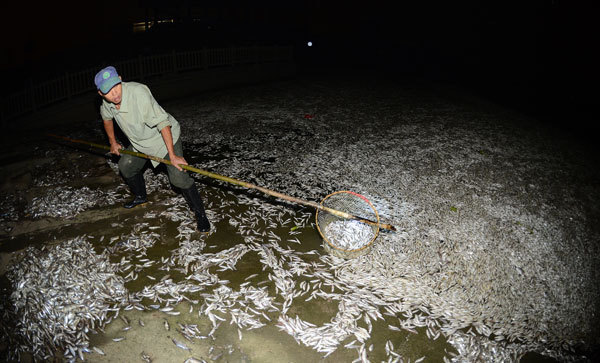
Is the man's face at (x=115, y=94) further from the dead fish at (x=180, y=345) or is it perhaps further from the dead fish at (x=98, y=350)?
the dead fish at (x=180, y=345)

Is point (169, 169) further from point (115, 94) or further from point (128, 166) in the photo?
point (115, 94)

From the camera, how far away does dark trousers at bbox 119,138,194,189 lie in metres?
4.75

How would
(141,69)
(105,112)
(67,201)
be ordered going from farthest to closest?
(141,69), (67,201), (105,112)

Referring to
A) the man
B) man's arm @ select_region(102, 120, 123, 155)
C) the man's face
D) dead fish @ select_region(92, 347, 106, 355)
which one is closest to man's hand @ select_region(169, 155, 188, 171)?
the man

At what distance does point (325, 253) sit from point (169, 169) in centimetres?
287

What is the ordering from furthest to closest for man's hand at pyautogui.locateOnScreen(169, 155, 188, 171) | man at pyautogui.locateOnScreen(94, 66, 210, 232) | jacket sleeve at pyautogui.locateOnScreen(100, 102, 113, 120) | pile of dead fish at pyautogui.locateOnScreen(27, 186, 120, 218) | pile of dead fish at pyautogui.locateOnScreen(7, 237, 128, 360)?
pile of dead fish at pyautogui.locateOnScreen(27, 186, 120, 218), jacket sleeve at pyautogui.locateOnScreen(100, 102, 113, 120), man's hand at pyautogui.locateOnScreen(169, 155, 188, 171), man at pyautogui.locateOnScreen(94, 66, 210, 232), pile of dead fish at pyautogui.locateOnScreen(7, 237, 128, 360)

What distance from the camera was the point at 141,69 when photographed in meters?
12.7

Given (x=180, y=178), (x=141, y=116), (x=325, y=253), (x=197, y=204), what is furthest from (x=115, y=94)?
(x=325, y=253)

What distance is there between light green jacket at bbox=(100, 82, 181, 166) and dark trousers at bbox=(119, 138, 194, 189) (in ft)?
0.78

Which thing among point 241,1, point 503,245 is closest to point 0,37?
point 241,1

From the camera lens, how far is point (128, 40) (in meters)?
21.0

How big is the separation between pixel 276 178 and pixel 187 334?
14.5 feet

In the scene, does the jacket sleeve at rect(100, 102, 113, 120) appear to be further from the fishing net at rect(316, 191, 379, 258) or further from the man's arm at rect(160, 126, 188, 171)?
the fishing net at rect(316, 191, 379, 258)

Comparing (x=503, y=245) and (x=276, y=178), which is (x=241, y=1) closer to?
(x=276, y=178)
